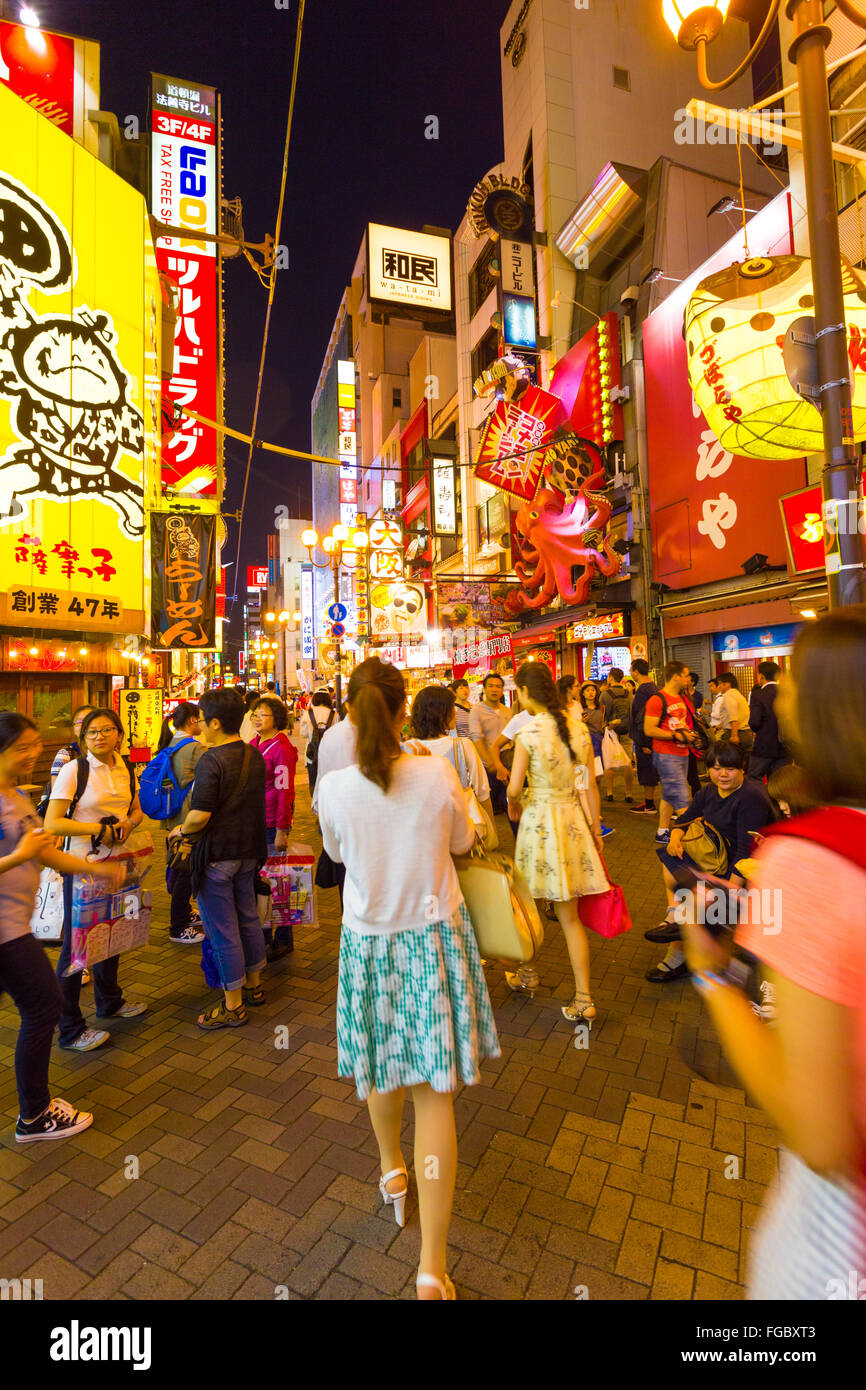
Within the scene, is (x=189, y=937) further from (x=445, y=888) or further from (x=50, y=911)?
(x=445, y=888)

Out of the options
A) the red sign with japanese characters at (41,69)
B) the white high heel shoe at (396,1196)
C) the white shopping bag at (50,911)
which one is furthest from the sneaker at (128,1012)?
the red sign with japanese characters at (41,69)

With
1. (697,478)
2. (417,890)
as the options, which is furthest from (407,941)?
(697,478)

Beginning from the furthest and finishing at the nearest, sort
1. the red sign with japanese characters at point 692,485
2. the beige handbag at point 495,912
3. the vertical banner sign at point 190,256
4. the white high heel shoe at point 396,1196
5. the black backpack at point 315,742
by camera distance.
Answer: the vertical banner sign at point 190,256, the red sign with japanese characters at point 692,485, the black backpack at point 315,742, the white high heel shoe at point 396,1196, the beige handbag at point 495,912

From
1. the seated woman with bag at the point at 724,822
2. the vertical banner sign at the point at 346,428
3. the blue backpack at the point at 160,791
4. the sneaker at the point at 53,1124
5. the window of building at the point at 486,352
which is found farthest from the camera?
the vertical banner sign at the point at 346,428

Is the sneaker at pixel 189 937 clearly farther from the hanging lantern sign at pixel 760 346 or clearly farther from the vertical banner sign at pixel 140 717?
the hanging lantern sign at pixel 760 346

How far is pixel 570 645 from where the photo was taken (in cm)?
1836

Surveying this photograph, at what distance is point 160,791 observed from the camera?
4.99 meters

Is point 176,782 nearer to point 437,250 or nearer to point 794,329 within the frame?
point 794,329

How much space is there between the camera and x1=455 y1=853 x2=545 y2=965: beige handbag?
239 cm

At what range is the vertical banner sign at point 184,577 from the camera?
1139cm

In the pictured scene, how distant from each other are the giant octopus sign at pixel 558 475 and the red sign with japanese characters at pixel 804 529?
6.10 meters

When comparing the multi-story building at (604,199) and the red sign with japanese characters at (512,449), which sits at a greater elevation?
the multi-story building at (604,199)

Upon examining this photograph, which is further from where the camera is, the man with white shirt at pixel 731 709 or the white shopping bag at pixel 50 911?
the man with white shirt at pixel 731 709
